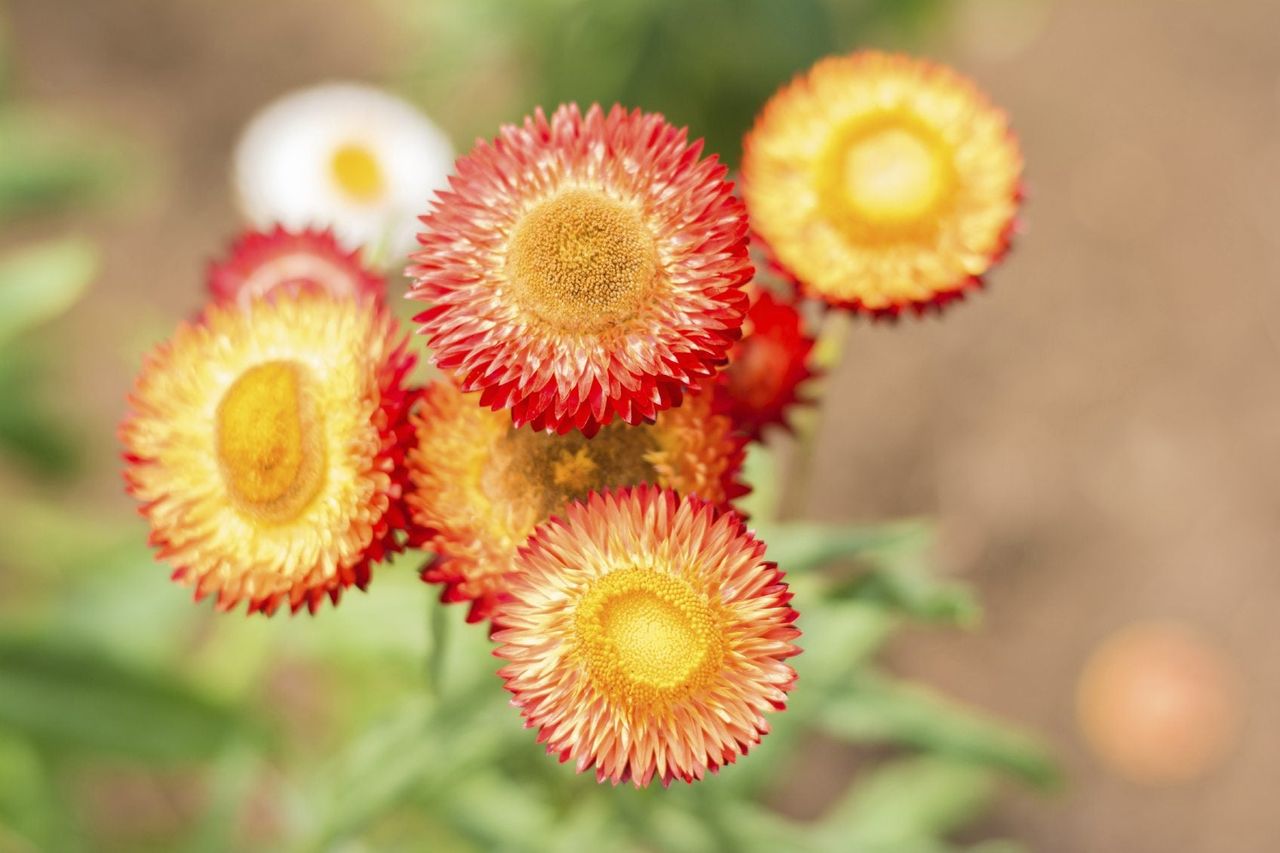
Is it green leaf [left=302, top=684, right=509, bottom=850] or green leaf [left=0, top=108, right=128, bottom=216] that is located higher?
green leaf [left=0, top=108, right=128, bottom=216]

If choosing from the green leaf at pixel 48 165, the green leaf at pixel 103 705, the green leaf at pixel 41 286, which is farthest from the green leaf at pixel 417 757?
the green leaf at pixel 48 165

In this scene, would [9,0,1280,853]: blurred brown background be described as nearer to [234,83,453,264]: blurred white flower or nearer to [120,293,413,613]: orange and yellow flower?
[234,83,453,264]: blurred white flower

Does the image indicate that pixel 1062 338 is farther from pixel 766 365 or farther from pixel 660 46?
pixel 766 365

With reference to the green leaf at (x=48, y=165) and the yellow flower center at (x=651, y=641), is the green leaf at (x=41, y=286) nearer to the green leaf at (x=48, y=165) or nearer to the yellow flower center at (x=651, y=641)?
the green leaf at (x=48, y=165)

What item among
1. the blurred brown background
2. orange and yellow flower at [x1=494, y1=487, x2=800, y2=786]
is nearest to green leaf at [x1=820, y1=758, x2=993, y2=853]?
the blurred brown background

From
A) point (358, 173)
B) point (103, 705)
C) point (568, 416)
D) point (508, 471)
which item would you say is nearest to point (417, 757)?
point (508, 471)

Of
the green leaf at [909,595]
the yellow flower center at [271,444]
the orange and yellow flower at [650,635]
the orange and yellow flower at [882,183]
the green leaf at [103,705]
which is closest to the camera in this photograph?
the orange and yellow flower at [650,635]
